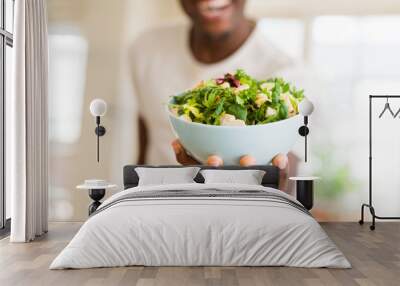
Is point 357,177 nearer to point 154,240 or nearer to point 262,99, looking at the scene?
point 262,99

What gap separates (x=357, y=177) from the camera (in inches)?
296

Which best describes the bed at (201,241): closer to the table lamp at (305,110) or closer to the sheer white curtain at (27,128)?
the sheer white curtain at (27,128)

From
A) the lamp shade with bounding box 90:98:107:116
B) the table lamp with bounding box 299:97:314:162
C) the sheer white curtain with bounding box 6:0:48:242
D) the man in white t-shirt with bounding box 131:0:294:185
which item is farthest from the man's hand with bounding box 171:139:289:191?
the sheer white curtain with bounding box 6:0:48:242

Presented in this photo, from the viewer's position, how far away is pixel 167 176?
6.69 metres

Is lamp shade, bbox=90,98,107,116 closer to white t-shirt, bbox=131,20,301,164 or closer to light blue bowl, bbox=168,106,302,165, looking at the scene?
white t-shirt, bbox=131,20,301,164

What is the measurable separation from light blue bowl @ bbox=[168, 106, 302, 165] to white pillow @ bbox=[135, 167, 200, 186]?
414mm

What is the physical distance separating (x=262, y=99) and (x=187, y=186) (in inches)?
77.8

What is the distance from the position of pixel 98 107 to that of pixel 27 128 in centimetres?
132

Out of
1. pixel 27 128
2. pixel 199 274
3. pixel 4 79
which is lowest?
pixel 199 274

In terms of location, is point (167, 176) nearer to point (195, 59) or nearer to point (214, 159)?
point (214, 159)

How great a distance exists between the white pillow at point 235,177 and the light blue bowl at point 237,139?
48 cm

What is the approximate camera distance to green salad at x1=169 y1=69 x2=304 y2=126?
23.4ft

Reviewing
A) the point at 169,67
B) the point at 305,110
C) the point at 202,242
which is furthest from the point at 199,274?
the point at 169,67

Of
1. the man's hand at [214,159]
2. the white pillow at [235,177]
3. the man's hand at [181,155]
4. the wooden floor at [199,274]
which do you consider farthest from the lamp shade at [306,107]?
the wooden floor at [199,274]
